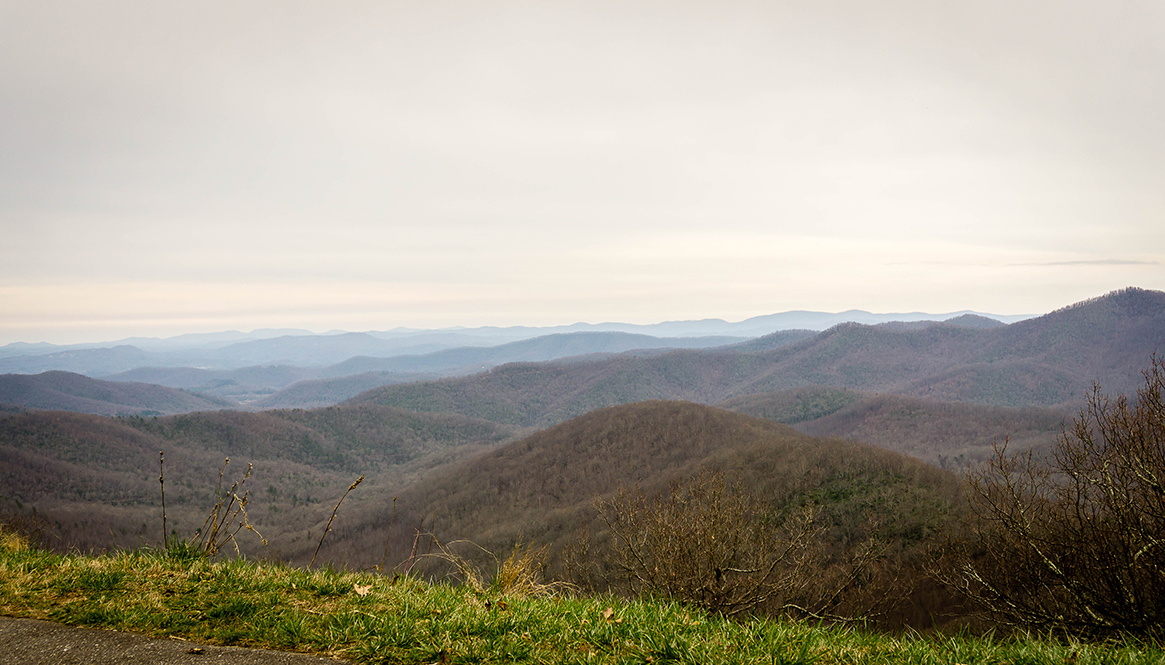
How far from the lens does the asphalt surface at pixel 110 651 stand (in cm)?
375

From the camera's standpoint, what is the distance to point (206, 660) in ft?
12.3

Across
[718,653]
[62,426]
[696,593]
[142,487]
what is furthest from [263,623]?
[62,426]

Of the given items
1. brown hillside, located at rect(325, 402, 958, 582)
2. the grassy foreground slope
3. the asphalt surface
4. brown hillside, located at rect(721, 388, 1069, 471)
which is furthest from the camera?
brown hillside, located at rect(721, 388, 1069, 471)

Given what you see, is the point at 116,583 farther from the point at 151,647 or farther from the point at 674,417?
the point at 674,417

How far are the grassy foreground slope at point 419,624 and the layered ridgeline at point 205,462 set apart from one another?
7355 centimetres

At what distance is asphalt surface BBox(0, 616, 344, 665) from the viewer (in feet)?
12.3

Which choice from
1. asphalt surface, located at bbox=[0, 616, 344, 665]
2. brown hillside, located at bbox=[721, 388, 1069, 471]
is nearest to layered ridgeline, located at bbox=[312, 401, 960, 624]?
asphalt surface, located at bbox=[0, 616, 344, 665]

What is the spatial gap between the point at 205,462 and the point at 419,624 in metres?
163

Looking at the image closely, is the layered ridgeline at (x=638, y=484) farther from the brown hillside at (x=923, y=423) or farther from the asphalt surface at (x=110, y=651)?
the brown hillside at (x=923, y=423)

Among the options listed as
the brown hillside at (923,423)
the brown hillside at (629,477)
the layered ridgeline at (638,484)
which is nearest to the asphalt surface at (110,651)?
the layered ridgeline at (638,484)

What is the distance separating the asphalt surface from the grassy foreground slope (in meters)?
0.14

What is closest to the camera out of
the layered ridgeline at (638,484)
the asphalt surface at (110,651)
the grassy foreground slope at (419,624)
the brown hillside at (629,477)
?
the asphalt surface at (110,651)

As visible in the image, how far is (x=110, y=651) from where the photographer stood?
387 centimetres

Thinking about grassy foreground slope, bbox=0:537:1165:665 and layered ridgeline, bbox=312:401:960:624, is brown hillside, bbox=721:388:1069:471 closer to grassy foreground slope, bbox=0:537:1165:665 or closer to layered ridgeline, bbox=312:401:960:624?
layered ridgeline, bbox=312:401:960:624
